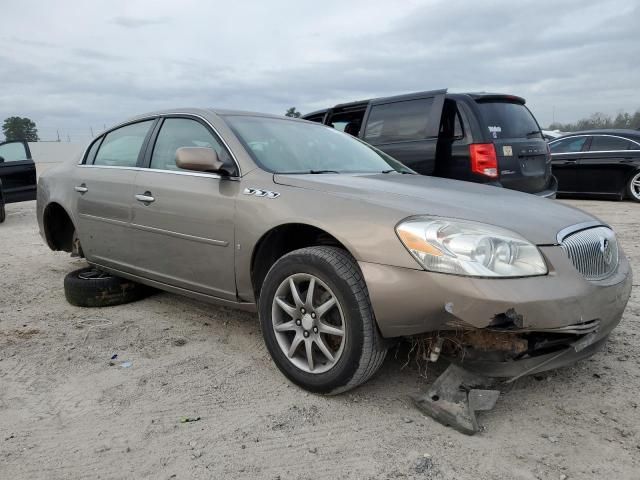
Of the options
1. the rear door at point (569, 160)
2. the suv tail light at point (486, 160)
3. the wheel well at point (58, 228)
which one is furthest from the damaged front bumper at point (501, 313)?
the rear door at point (569, 160)

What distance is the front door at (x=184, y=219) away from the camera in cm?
304

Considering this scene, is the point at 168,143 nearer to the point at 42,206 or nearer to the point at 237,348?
the point at 237,348

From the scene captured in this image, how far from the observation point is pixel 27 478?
2010 mm

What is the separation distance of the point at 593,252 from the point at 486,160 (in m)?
3.11

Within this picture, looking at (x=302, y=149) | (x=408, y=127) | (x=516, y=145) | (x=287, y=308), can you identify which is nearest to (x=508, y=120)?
(x=516, y=145)

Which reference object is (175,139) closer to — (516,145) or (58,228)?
(58,228)

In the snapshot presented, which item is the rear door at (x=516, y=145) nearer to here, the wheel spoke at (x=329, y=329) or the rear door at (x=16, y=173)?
the wheel spoke at (x=329, y=329)

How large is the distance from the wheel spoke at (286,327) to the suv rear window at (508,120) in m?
3.86

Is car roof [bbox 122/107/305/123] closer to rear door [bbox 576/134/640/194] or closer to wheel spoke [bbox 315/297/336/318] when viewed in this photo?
wheel spoke [bbox 315/297/336/318]

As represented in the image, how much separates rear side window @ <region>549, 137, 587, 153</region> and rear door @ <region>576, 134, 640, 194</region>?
18cm

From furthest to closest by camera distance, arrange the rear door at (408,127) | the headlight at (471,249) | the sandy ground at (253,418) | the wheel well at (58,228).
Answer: the rear door at (408,127), the wheel well at (58,228), the headlight at (471,249), the sandy ground at (253,418)

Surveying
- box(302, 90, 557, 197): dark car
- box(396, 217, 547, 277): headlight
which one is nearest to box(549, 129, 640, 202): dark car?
box(302, 90, 557, 197): dark car

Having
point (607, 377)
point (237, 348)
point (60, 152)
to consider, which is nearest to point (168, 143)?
point (237, 348)

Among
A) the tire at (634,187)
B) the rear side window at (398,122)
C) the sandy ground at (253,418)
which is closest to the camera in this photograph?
the sandy ground at (253,418)
